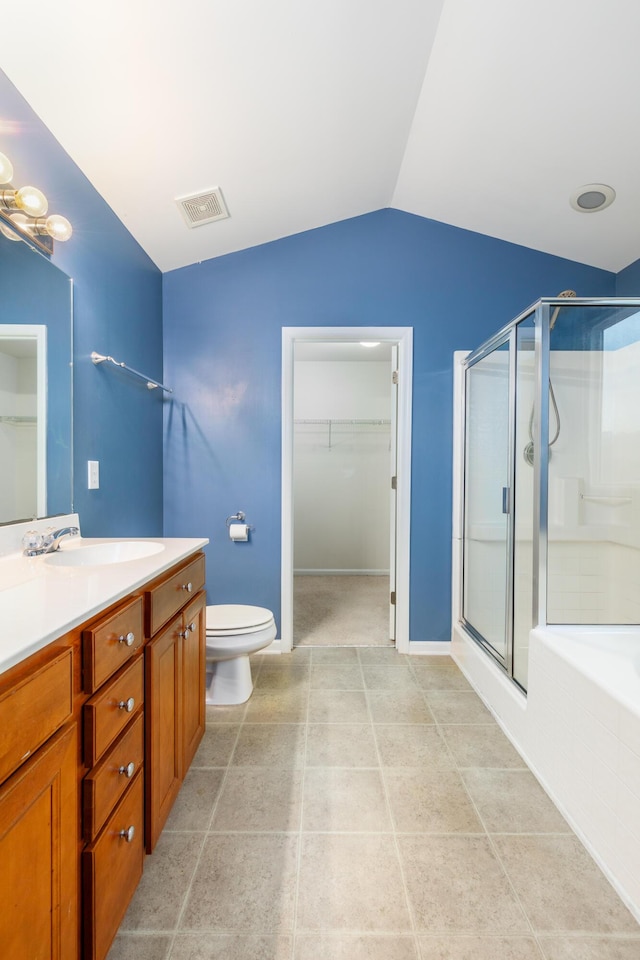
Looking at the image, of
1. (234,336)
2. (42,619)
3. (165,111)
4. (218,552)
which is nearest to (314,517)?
(218,552)

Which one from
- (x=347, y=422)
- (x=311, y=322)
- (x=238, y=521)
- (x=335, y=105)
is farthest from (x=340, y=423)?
(x=335, y=105)

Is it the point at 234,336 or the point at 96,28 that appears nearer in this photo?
the point at 96,28

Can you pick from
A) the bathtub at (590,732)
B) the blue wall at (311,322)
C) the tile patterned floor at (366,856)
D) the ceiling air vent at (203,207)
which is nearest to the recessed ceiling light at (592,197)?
the blue wall at (311,322)

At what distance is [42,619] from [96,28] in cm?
164

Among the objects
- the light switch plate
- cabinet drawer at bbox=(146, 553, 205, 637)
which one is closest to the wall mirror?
the light switch plate

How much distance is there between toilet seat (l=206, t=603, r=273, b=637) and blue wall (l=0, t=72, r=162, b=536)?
60cm

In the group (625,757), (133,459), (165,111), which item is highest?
(165,111)

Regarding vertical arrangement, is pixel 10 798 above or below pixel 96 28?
below

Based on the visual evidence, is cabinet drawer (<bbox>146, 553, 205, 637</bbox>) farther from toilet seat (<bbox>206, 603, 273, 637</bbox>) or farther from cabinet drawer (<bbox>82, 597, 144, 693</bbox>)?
toilet seat (<bbox>206, 603, 273, 637</bbox>)

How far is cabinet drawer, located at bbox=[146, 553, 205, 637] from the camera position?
115cm

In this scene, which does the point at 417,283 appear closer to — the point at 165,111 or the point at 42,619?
the point at 165,111

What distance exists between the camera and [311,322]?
256 cm

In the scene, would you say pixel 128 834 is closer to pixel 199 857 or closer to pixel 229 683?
pixel 199 857

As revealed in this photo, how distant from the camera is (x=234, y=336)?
8.41ft
